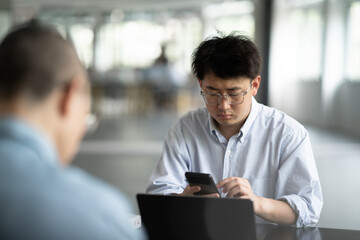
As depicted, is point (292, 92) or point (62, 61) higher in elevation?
point (62, 61)

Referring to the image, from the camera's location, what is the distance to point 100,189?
80cm

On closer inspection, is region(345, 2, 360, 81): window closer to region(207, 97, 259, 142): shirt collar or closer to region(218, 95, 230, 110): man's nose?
region(207, 97, 259, 142): shirt collar

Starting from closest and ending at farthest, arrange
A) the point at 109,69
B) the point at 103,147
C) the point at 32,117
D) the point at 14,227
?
the point at 14,227 → the point at 32,117 → the point at 103,147 → the point at 109,69

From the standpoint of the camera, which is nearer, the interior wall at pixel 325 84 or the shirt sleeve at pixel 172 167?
the shirt sleeve at pixel 172 167

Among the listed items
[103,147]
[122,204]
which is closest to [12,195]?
[122,204]

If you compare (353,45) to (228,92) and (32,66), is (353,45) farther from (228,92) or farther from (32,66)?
(32,66)

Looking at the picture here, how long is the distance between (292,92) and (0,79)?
451 inches

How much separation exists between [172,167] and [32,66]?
1.34 m

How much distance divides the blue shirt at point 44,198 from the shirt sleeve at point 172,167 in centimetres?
122

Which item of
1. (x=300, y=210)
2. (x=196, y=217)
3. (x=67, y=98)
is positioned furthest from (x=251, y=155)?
(x=67, y=98)

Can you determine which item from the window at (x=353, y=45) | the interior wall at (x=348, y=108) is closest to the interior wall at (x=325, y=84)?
the interior wall at (x=348, y=108)

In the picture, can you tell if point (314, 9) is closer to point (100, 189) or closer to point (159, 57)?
point (159, 57)

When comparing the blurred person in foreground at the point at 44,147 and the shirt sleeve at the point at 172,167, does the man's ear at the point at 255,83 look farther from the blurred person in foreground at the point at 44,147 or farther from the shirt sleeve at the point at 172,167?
the blurred person in foreground at the point at 44,147

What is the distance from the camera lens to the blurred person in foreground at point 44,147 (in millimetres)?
716
